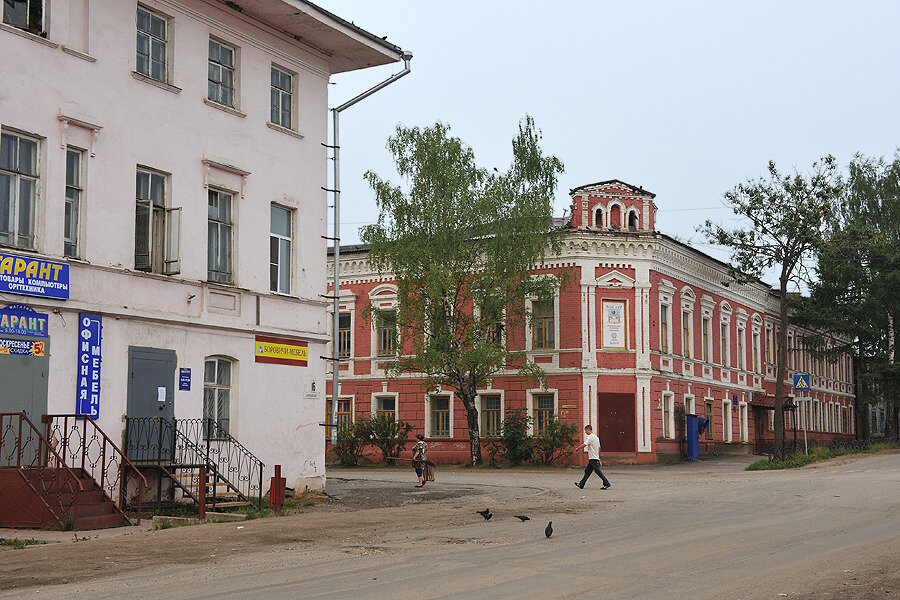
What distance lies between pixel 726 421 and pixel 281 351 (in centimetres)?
3090

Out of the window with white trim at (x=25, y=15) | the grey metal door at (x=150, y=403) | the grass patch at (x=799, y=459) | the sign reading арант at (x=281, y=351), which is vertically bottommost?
the grass patch at (x=799, y=459)

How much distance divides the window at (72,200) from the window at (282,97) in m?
5.65

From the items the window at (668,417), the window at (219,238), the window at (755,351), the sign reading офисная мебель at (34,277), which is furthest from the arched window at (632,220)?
the sign reading офисная мебель at (34,277)

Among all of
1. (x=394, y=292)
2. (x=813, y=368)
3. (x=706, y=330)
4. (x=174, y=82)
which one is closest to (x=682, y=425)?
(x=706, y=330)

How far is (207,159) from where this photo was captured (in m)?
21.3

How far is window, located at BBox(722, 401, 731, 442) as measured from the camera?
48.2m

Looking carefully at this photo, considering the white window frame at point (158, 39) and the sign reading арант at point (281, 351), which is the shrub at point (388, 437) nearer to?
the sign reading арант at point (281, 351)

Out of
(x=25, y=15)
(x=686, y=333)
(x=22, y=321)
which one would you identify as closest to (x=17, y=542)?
(x=22, y=321)

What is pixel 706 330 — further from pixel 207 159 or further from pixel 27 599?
pixel 27 599

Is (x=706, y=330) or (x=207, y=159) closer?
(x=207, y=159)

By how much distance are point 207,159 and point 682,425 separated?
27.5 meters

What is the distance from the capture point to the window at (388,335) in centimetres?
4287

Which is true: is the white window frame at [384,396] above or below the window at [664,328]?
below

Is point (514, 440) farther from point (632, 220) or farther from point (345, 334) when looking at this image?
point (345, 334)
